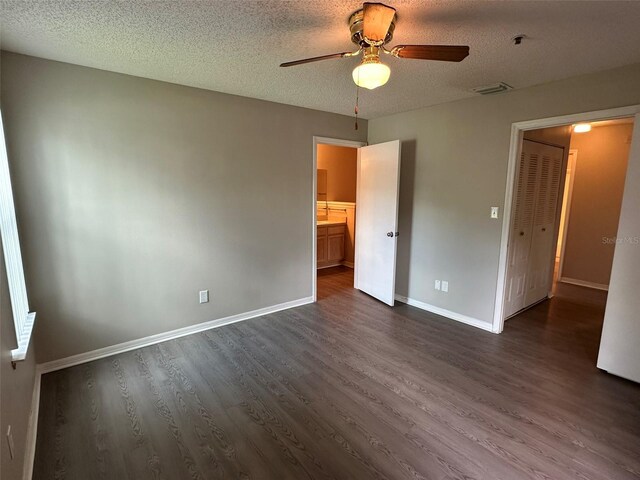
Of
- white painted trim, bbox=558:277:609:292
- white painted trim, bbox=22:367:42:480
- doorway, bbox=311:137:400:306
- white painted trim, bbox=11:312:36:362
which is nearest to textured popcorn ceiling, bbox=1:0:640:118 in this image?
doorway, bbox=311:137:400:306

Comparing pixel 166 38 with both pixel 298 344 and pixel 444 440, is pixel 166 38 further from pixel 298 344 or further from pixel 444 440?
pixel 444 440

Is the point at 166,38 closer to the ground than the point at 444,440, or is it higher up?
higher up

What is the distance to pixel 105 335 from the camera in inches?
109

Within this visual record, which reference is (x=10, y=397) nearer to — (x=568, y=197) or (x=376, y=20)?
(x=376, y=20)

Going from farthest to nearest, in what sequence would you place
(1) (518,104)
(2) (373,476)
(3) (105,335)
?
(1) (518,104)
(3) (105,335)
(2) (373,476)

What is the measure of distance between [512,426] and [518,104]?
2.70 m

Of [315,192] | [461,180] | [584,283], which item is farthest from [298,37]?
[584,283]

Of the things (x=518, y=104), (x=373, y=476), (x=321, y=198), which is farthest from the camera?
(x=321, y=198)

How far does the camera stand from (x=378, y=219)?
4074 mm

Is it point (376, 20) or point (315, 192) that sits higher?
point (376, 20)

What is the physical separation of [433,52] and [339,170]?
14.8ft

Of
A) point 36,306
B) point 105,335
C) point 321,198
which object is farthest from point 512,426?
point 321,198

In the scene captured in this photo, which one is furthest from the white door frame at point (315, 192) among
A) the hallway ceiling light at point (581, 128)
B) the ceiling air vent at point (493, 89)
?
the hallway ceiling light at point (581, 128)

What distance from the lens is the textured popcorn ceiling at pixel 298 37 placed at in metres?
1.66
